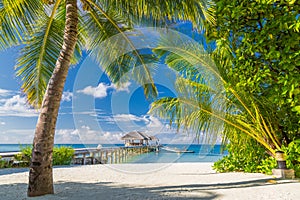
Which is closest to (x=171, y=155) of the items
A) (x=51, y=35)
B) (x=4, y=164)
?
(x=4, y=164)

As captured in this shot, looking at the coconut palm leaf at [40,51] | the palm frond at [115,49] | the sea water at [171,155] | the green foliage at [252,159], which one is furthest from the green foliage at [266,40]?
the coconut palm leaf at [40,51]

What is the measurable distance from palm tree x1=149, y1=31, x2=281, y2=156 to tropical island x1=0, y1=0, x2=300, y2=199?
0.03 metres

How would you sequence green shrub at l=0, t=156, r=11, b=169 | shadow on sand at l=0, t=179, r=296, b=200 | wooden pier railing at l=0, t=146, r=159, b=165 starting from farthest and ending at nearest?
wooden pier railing at l=0, t=146, r=159, b=165
green shrub at l=0, t=156, r=11, b=169
shadow on sand at l=0, t=179, r=296, b=200

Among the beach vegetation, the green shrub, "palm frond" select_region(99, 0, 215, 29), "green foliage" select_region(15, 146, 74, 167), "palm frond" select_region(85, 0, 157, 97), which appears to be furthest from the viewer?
"green foliage" select_region(15, 146, 74, 167)

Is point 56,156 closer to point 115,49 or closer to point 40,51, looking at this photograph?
point 40,51

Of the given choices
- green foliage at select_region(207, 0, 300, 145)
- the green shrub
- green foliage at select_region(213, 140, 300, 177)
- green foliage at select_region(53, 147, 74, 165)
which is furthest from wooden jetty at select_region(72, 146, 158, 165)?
green foliage at select_region(207, 0, 300, 145)

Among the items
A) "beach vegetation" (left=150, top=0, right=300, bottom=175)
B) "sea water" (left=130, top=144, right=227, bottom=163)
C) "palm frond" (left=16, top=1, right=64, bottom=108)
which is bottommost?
"sea water" (left=130, top=144, right=227, bottom=163)

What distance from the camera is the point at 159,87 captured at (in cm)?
734

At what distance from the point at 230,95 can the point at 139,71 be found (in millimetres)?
2494

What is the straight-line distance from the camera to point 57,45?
6.51 metres

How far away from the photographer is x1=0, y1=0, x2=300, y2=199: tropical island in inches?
170

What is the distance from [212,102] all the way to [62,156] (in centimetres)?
734

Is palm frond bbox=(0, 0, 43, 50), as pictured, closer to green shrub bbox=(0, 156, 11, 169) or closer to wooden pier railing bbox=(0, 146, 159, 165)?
green shrub bbox=(0, 156, 11, 169)

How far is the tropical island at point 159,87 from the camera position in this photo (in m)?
4.31
